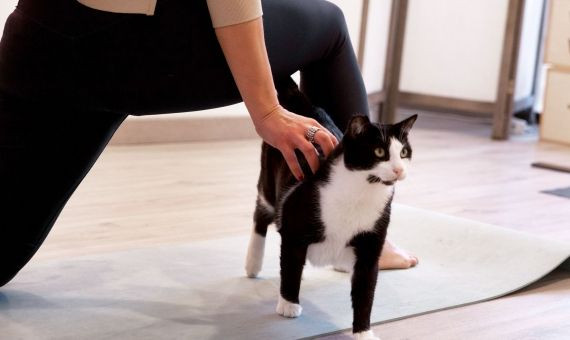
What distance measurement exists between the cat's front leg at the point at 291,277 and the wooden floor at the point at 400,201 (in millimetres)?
90

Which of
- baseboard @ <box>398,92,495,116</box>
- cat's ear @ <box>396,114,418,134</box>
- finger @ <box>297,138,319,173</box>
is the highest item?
cat's ear @ <box>396,114,418,134</box>

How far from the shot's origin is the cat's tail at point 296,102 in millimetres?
1352

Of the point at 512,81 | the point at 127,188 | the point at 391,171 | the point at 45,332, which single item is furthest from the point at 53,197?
the point at 512,81

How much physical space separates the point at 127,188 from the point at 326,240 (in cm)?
114

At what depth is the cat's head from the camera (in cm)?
117

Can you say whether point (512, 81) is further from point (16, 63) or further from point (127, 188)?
point (16, 63)

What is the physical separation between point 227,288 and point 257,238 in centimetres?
11

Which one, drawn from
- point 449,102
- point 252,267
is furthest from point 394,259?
point 449,102

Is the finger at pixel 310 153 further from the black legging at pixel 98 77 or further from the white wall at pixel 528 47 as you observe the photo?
the white wall at pixel 528 47

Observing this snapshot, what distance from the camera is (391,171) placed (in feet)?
3.82

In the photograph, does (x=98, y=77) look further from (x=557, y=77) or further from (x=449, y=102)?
(x=449, y=102)

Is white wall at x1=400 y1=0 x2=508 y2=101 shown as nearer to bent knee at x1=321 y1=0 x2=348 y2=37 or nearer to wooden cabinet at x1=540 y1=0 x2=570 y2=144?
wooden cabinet at x1=540 y1=0 x2=570 y2=144

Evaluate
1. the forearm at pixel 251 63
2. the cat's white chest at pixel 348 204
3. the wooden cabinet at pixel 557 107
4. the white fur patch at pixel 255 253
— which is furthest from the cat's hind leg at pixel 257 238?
the wooden cabinet at pixel 557 107

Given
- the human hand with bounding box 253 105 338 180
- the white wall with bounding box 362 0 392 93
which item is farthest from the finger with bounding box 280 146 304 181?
the white wall with bounding box 362 0 392 93
